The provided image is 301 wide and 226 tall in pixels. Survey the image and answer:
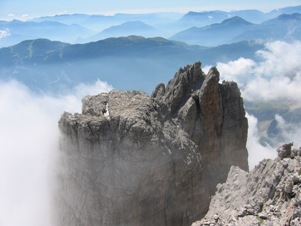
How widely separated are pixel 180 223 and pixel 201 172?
249 inches

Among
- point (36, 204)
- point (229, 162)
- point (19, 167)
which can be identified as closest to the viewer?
point (36, 204)

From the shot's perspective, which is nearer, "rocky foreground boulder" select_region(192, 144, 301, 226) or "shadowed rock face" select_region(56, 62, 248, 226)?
"rocky foreground boulder" select_region(192, 144, 301, 226)

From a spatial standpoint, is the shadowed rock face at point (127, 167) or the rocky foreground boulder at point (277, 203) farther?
the shadowed rock face at point (127, 167)

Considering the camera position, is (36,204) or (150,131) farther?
(36,204)

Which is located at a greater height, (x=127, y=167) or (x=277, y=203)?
(x=127, y=167)

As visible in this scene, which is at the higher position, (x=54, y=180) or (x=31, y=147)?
(x=31, y=147)

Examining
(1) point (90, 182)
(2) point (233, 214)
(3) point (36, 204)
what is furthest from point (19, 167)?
(2) point (233, 214)

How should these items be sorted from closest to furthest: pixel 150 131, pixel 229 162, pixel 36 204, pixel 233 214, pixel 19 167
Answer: pixel 233 214 → pixel 150 131 → pixel 36 204 → pixel 229 162 → pixel 19 167

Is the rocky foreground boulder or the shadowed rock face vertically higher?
the shadowed rock face

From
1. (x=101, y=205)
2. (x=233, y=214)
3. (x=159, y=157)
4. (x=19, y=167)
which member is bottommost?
(x=233, y=214)

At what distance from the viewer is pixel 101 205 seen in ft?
150

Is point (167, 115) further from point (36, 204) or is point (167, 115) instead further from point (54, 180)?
point (36, 204)

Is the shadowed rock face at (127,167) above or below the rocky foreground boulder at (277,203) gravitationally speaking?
above

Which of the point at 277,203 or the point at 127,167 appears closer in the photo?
the point at 277,203
